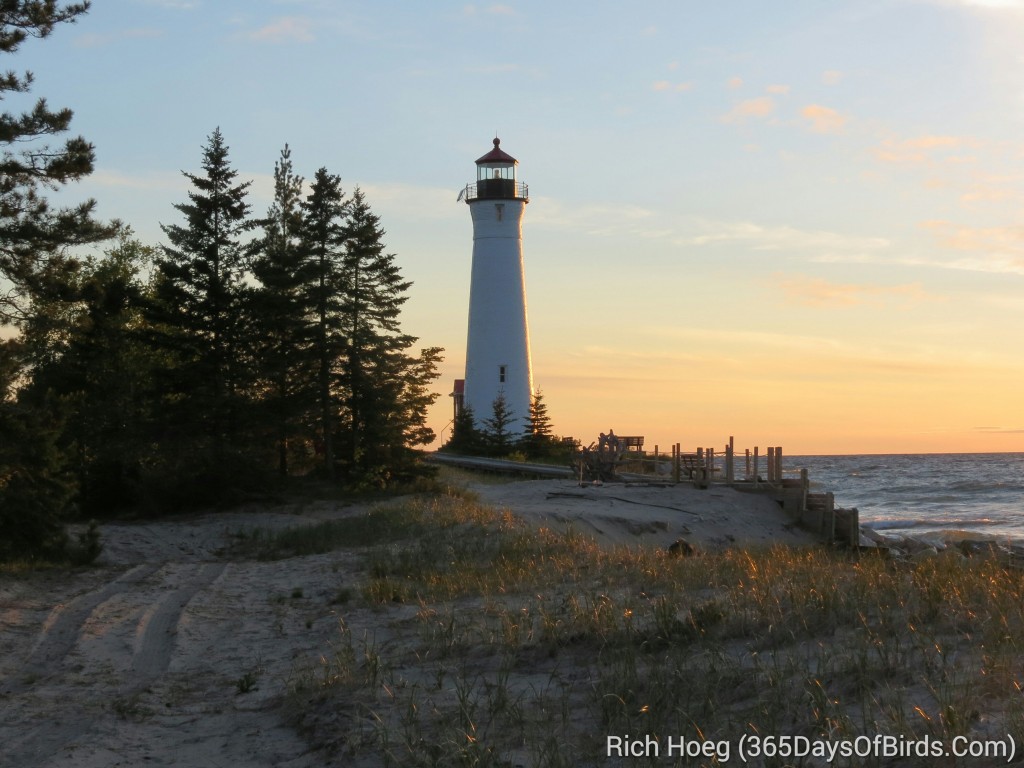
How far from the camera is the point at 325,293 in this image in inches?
1319

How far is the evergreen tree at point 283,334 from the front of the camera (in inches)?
1252

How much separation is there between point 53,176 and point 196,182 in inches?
493

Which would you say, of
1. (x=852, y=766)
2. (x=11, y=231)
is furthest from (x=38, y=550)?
(x=852, y=766)

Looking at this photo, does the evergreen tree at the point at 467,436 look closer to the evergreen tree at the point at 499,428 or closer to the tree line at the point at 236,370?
the evergreen tree at the point at 499,428

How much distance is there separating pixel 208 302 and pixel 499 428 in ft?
80.9

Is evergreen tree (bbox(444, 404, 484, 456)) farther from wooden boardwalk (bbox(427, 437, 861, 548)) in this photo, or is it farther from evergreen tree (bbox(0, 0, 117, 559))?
evergreen tree (bbox(0, 0, 117, 559))

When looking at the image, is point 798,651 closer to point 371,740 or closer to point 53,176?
point 371,740

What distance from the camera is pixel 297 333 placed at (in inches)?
1303

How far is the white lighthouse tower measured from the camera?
5094cm

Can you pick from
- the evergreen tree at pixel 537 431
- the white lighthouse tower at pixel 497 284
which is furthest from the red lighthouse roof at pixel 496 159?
the evergreen tree at pixel 537 431

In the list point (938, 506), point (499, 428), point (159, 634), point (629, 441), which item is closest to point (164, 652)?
point (159, 634)

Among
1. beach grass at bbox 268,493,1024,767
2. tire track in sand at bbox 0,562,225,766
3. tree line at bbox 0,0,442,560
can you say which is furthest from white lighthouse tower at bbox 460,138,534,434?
beach grass at bbox 268,493,1024,767

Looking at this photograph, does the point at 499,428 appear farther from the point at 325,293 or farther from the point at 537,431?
the point at 325,293

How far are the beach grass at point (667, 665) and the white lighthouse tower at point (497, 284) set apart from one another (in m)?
38.0
